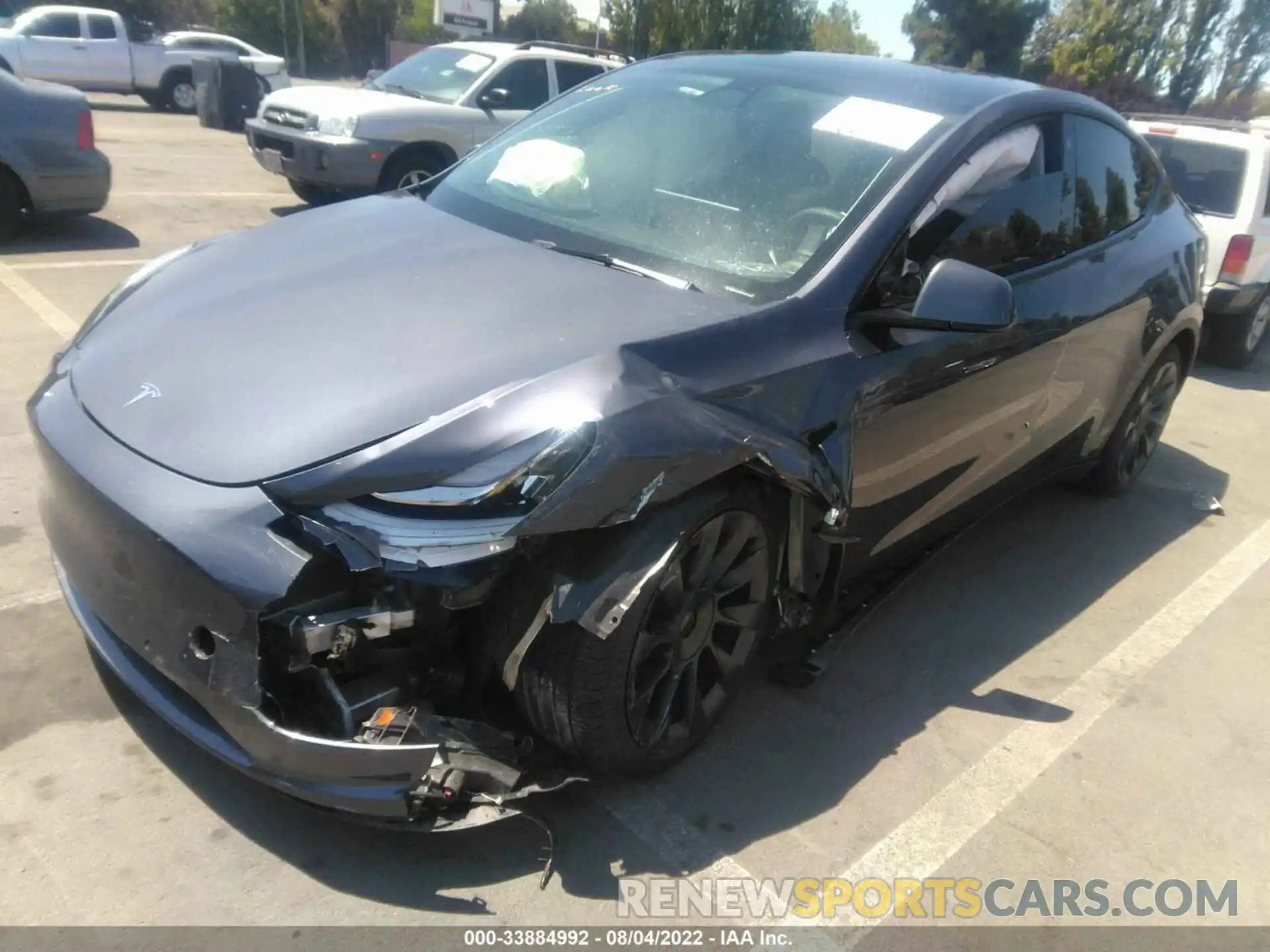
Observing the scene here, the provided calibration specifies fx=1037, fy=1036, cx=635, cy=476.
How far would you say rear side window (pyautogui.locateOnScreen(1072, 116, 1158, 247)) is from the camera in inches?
155

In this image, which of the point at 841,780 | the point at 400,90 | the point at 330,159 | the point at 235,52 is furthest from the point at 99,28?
the point at 841,780

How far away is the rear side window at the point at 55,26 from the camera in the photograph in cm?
1906

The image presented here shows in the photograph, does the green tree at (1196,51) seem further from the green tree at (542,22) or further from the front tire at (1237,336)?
the front tire at (1237,336)

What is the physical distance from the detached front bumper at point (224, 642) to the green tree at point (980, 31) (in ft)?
145

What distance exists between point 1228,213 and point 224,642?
Answer: 7911mm

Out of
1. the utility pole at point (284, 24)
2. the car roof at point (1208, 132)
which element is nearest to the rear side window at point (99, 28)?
the car roof at point (1208, 132)

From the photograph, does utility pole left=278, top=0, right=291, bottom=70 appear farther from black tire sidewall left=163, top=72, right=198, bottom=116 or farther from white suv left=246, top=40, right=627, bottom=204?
white suv left=246, top=40, right=627, bottom=204

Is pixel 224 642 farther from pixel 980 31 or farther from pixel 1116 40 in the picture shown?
pixel 980 31

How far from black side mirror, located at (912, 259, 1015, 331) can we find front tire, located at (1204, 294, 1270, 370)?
20.0 ft

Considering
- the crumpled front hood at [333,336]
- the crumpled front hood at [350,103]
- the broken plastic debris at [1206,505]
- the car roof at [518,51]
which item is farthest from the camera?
the car roof at [518,51]

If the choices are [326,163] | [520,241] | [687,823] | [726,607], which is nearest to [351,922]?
[687,823]

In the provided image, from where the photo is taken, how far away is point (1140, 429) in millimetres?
5027

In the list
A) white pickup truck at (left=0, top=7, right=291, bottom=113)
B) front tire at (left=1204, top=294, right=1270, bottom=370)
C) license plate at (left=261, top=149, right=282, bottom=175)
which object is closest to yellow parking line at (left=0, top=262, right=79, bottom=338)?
license plate at (left=261, top=149, right=282, bottom=175)

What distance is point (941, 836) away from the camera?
2.74m
